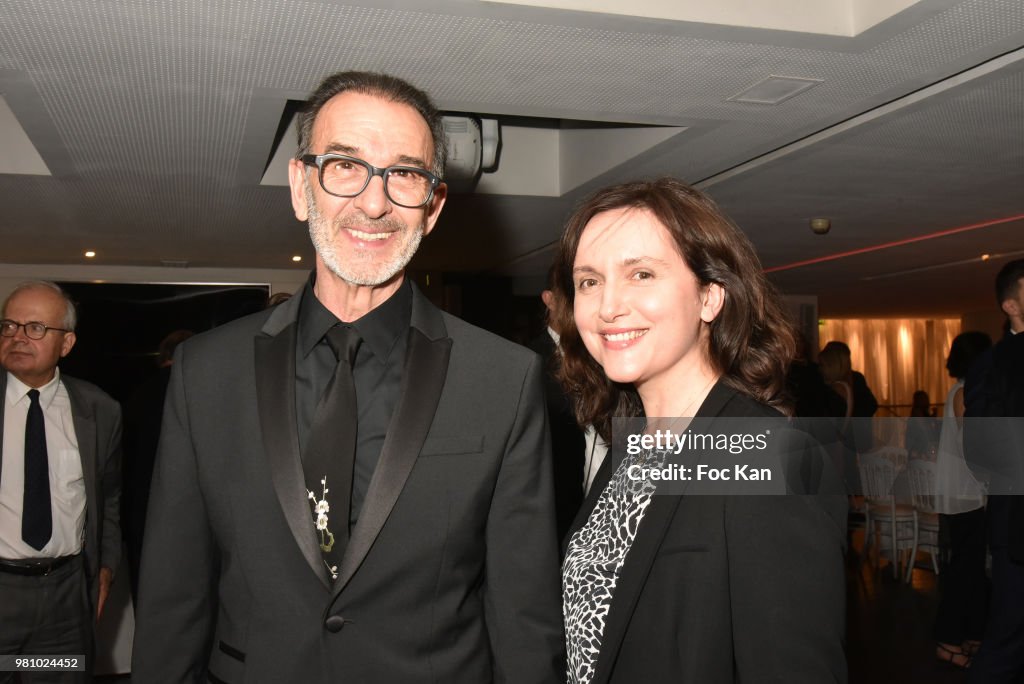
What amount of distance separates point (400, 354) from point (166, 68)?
247 cm

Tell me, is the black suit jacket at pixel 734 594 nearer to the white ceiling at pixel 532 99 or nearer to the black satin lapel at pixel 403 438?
the black satin lapel at pixel 403 438

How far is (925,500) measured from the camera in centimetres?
646

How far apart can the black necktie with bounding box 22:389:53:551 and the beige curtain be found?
57.1 ft

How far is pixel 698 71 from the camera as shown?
3514 mm

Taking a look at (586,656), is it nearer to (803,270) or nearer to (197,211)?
(197,211)

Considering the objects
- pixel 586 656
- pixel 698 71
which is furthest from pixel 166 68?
pixel 586 656

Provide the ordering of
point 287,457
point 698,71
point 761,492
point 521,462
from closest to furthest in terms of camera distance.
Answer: point 761,492 → point 287,457 → point 521,462 → point 698,71

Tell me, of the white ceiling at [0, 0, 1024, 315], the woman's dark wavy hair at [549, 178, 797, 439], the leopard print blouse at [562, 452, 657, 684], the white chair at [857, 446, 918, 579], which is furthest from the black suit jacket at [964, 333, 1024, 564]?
the white chair at [857, 446, 918, 579]

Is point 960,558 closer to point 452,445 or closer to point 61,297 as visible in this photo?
point 452,445

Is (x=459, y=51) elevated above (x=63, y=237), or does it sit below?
below

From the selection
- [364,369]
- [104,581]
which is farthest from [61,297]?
[364,369]

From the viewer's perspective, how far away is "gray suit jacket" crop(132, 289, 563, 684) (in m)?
1.39

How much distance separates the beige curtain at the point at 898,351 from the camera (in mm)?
18516

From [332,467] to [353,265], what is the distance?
357 mm
